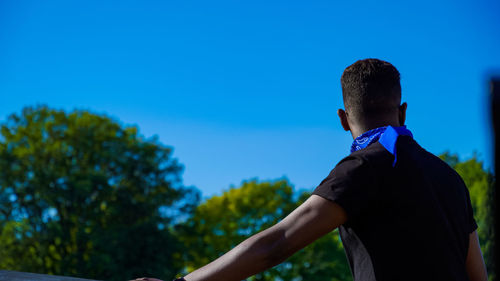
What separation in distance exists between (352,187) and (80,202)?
29.9 meters

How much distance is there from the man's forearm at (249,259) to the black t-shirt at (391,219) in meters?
0.23

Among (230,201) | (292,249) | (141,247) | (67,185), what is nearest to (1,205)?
(67,185)

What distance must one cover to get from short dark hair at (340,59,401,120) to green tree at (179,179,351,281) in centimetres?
3114

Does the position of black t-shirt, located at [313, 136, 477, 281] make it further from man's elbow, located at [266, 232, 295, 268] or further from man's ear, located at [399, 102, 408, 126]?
man's ear, located at [399, 102, 408, 126]

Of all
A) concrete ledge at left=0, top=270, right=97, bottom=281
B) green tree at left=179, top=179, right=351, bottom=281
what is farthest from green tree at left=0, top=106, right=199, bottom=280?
concrete ledge at left=0, top=270, right=97, bottom=281

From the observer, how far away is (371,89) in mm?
2270

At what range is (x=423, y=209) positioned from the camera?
1.99m

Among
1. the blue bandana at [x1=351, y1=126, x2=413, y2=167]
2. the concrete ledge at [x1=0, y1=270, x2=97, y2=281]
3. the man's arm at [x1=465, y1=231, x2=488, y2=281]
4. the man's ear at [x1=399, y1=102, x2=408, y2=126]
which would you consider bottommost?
the man's arm at [x1=465, y1=231, x2=488, y2=281]

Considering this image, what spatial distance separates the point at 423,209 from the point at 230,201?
39716 millimetres

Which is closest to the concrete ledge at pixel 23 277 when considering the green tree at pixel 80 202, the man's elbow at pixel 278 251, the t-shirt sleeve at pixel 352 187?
the man's elbow at pixel 278 251

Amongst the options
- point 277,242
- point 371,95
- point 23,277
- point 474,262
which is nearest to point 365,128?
point 371,95

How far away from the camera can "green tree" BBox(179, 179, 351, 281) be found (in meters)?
34.7

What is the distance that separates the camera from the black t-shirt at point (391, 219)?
1.90 m

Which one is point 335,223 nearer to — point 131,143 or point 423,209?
point 423,209
